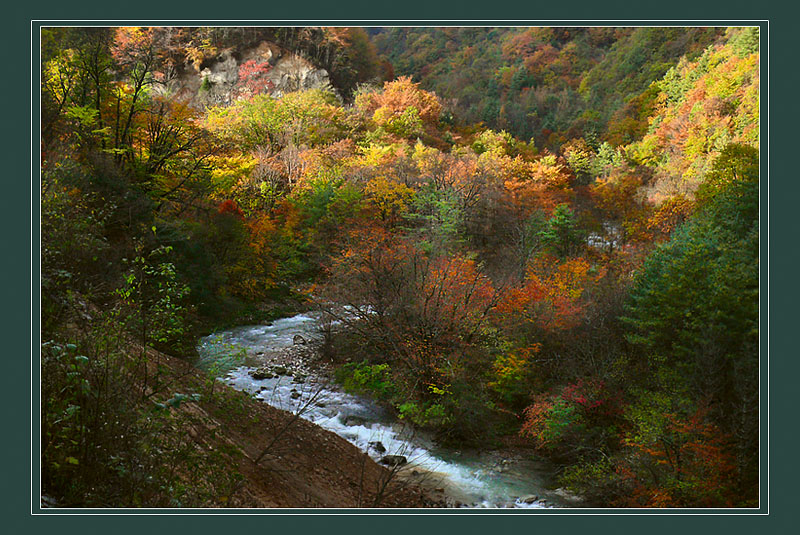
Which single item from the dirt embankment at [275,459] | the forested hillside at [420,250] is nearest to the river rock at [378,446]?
the dirt embankment at [275,459]

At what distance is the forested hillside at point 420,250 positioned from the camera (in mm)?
4223

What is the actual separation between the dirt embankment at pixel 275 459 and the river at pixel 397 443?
42cm

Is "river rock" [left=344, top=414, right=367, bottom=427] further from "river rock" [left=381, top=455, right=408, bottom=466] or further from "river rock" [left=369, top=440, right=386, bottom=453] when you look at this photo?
"river rock" [left=381, top=455, right=408, bottom=466]

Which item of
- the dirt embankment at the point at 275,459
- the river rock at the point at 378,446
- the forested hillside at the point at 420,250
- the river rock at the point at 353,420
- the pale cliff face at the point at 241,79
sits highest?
the pale cliff face at the point at 241,79

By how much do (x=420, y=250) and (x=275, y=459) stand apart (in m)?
5.19

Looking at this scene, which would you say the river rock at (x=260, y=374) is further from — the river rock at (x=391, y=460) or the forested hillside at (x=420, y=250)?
the river rock at (x=391, y=460)

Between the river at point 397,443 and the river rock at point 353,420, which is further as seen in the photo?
the river rock at point 353,420

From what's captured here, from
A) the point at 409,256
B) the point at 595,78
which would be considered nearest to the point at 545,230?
the point at 409,256

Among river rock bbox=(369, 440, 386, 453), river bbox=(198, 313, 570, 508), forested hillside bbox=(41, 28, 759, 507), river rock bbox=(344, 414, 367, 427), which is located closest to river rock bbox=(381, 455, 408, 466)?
river bbox=(198, 313, 570, 508)

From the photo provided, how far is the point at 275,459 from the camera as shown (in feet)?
15.5

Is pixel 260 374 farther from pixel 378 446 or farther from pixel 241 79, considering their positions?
pixel 241 79

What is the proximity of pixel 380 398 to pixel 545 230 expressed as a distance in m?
6.21

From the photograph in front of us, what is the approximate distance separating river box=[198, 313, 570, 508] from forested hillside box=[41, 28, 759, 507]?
31cm

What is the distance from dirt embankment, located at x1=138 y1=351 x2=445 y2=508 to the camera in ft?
13.9
